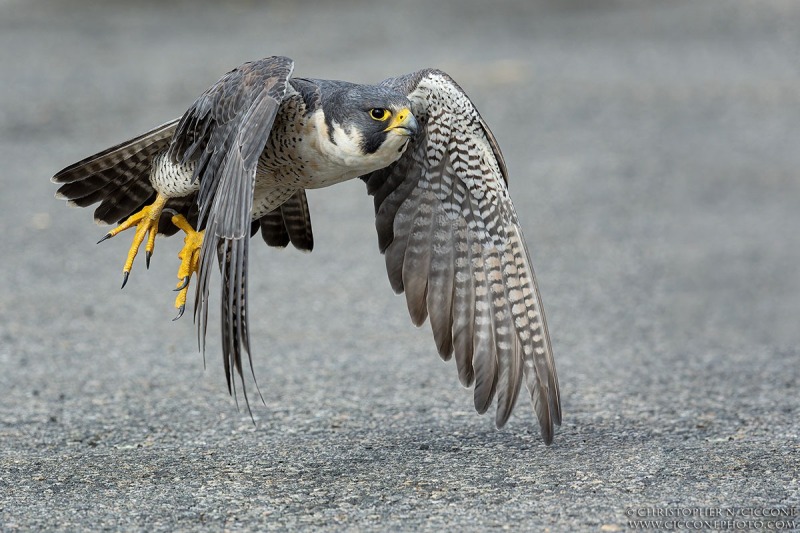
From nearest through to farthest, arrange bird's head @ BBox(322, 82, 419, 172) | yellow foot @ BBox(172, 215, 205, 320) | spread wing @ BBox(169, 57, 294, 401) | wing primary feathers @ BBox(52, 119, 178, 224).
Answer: spread wing @ BBox(169, 57, 294, 401) < bird's head @ BBox(322, 82, 419, 172) < yellow foot @ BBox(172, 215, 205, 320) < wing primary feathers @ BBox(52, 119, 178, 224)

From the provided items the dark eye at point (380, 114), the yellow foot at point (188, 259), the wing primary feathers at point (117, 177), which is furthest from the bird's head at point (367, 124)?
the wing primary feathers at point (117, 177)

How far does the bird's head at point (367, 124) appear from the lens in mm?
4855

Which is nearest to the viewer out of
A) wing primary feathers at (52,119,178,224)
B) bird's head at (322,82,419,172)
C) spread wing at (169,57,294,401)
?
spread wing at (169,57,294,401)

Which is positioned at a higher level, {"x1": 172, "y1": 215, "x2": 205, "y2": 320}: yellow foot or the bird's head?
the bird's head

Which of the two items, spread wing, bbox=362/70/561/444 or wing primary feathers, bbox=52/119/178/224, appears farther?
wing primary feathers, bbox=52/119/178/224

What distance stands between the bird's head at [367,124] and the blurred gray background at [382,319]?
1424 millimetres

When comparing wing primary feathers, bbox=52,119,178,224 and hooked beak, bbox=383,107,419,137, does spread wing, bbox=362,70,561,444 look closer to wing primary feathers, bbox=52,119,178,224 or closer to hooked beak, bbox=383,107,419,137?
hooked beak, bbox=383,107,419,137

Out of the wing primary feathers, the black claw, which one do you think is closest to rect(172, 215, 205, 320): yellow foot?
the black claw

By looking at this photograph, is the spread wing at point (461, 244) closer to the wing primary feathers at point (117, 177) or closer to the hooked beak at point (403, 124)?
the hooked beak at point (403, 124)

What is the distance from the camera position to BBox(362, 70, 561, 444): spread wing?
205 inches

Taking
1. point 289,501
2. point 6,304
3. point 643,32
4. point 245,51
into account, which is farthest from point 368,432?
point 643,32

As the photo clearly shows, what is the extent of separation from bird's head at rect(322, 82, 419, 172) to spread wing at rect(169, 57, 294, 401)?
1.09 ft

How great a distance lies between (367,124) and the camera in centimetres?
487

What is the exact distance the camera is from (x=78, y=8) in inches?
655
